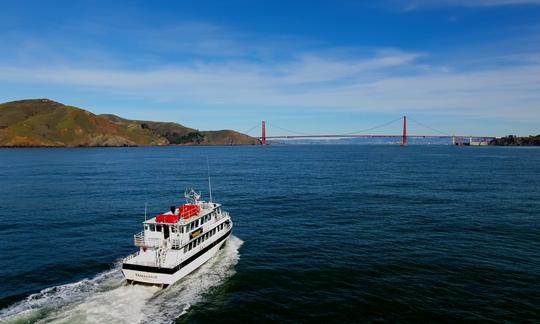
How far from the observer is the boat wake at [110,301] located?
26.0 m

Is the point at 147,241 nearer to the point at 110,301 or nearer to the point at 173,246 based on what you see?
the point at 173,246

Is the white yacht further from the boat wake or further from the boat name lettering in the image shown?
the boat wake

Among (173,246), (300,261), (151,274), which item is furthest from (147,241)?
(300,261)

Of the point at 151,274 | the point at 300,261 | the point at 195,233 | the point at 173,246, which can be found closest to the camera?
the point at 151,274

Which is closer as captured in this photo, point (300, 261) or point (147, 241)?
point (147, 241)

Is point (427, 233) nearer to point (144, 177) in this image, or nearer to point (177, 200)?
point (177, 200)

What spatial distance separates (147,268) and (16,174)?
10254cm

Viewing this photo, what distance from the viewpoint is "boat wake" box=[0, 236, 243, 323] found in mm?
26000

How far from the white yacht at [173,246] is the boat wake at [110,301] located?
1.25 meters

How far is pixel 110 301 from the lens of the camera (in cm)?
2845

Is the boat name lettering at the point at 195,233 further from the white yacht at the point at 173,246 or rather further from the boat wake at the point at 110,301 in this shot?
the boat wake at the point at 110,301

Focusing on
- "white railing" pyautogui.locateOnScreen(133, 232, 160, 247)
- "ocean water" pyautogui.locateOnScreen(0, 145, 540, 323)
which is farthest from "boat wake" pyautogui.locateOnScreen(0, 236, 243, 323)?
"white railing" pyautogui.locateOnScreen(133, 232, 160, 247)

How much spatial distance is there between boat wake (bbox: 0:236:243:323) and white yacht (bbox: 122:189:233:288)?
4.12 ft

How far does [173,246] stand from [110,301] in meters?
7.32
